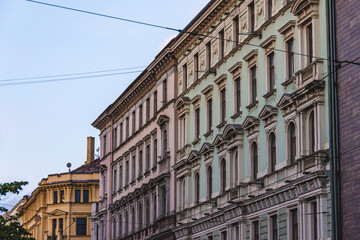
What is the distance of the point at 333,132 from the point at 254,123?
7.89 m

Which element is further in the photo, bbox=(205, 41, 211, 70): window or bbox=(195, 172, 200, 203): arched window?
bbox=(195, 172, 200, 203): arched window

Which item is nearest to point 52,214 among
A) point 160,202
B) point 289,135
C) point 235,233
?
point 160,202

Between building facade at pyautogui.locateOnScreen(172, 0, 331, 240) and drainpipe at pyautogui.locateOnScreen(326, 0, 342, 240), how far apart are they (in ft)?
1.37

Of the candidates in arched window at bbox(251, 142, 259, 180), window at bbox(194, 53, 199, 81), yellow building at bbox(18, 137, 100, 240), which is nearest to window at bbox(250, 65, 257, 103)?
arched window at bbox(251, 142, 259, 180)

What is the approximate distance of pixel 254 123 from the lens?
Answer: 4369 cm

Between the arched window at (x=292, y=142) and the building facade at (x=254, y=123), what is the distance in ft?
0.14

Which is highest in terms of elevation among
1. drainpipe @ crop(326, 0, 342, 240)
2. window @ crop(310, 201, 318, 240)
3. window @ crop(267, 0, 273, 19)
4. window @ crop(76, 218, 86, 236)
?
window @ crop(267, 0, 273, 19)

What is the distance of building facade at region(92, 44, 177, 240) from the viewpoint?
59.2 m

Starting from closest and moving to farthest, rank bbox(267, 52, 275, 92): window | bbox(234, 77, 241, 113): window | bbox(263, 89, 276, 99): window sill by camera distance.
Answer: bbox(263, 89, 276, 99): window sill
bbox(267, 52, 275, 92): window
bbox(234, 77, 241, 113): window

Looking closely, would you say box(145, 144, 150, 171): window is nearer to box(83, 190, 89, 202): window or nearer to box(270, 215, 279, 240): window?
box(270, 215, 279, 240): window

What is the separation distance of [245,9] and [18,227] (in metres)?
15.8

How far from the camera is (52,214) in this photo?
103m

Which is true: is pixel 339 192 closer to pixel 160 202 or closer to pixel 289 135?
pixel 289 135

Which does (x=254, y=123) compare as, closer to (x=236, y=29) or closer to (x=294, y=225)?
(x=294, y=225)
